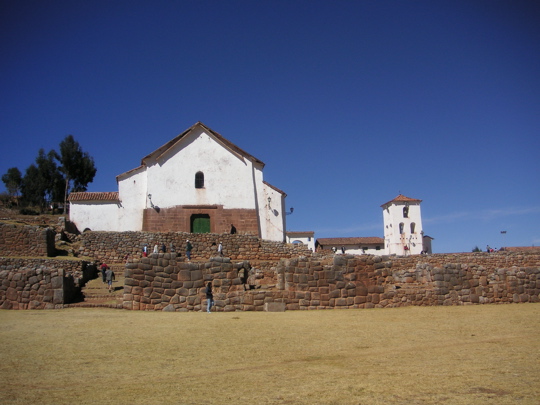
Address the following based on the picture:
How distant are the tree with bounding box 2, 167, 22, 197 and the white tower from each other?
4435 centimetres

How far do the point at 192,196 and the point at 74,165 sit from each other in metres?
26.1

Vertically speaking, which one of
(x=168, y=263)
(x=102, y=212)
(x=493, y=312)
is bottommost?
(x=493, y=312)

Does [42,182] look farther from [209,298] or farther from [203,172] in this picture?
[209,298]

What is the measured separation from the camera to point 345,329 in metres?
11.7

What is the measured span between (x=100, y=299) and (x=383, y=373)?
13606 mm

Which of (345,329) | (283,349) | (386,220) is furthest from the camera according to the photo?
(386,220)

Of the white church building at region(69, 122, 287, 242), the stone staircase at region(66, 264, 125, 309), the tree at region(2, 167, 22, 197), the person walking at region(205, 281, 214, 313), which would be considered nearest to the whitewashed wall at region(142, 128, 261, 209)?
the white church building at region(69, 122, 287, 242)

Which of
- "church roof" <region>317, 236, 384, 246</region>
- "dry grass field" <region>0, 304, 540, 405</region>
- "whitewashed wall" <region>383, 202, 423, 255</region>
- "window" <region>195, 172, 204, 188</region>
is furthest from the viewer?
"church roof" <region>317, 236, 384, 246</region>

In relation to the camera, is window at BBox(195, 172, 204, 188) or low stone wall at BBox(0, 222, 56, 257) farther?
window at BBox(195, 172, 204, 188)

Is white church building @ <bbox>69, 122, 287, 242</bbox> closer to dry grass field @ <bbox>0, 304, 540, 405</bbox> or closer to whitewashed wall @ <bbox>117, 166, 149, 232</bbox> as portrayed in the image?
whitewashed wall @ <bbox>117, 166, 149, 232</bbox>

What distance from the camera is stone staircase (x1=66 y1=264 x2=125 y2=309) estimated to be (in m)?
16.8

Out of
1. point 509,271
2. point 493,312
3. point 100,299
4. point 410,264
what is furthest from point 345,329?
point 410,264

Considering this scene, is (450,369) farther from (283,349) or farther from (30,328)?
(30,328)

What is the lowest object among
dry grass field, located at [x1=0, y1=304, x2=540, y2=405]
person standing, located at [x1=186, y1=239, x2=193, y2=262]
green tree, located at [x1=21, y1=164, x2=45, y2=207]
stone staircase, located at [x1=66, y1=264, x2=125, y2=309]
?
dry grass field, located at [x1=0, y1=304, x2=540, y2=405]
